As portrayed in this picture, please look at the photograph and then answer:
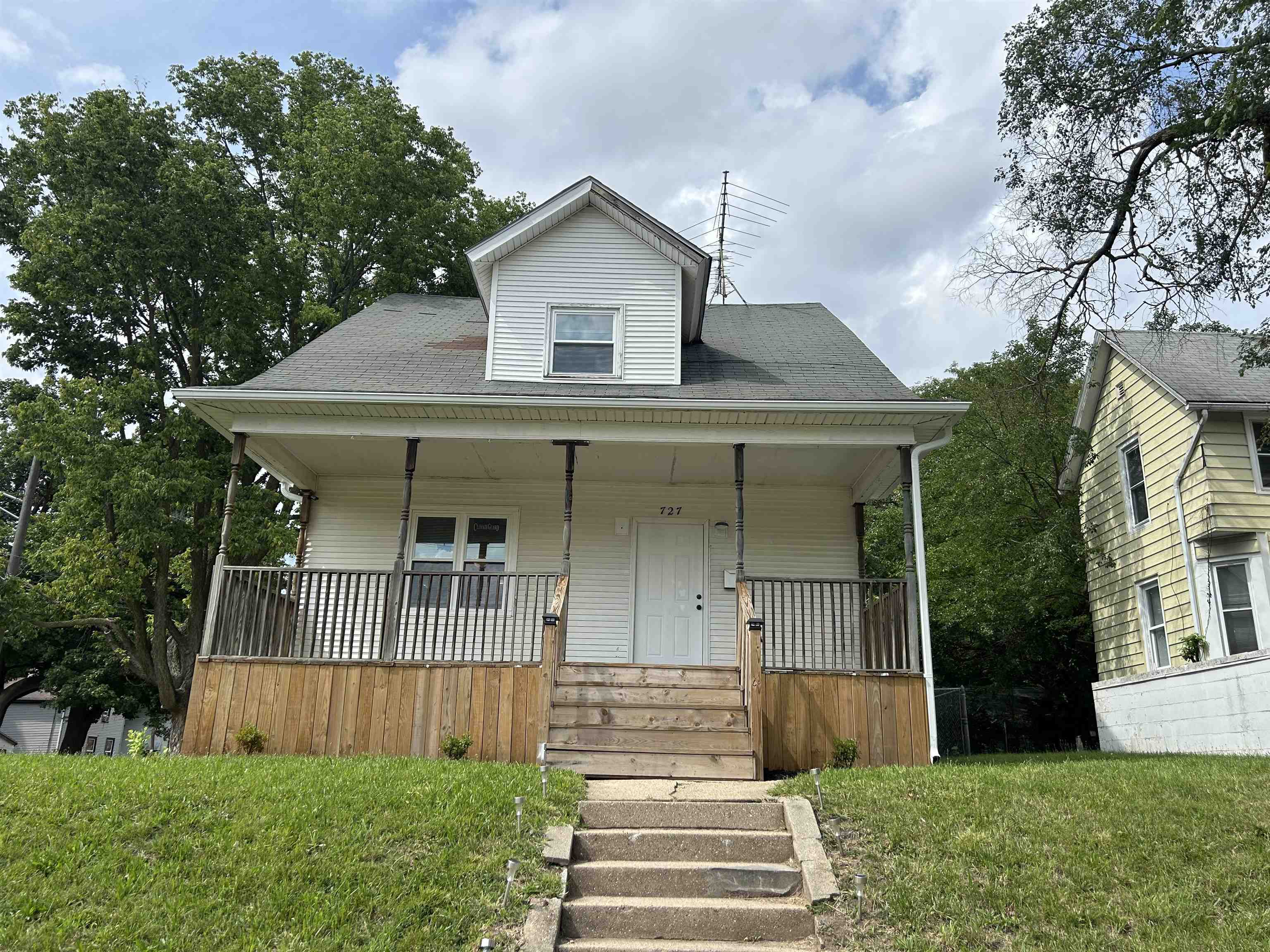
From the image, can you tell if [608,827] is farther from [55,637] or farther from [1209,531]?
[55,637]

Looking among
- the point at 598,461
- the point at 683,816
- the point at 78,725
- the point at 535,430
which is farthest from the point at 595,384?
the point at 78,725

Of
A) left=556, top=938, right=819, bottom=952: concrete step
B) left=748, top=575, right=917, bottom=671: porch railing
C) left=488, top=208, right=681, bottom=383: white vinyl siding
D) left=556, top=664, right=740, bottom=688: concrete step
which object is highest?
left=488, top=208, right=681, bottom=383: white vinyl siding

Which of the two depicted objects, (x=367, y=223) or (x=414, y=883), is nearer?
(x=414, y=883)

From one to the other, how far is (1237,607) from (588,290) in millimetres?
9604

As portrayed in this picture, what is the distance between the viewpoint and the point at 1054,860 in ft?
18.7

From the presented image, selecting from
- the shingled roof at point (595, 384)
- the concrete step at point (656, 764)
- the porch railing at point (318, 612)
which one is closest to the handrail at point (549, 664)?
the porch railing at point (318, 612)

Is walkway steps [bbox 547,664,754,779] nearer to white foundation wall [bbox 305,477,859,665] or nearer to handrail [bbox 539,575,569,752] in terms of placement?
handrail [bbox 539,575,569,752]

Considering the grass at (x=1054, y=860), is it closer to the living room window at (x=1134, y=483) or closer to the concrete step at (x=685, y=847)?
the concrete step at (x=685, y=847)

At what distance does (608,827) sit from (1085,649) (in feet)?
50.4

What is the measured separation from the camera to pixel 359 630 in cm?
1288

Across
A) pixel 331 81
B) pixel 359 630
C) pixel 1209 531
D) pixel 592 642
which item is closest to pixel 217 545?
pixel 359 630

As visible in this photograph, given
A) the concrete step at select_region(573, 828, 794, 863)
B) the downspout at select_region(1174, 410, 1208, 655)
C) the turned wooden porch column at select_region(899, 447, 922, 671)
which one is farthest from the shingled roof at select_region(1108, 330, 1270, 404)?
the concrete step at select_region(573, 828, 794, 863)

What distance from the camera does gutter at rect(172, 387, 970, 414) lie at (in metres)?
9.88

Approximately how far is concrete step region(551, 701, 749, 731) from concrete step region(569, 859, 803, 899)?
2.92 m
